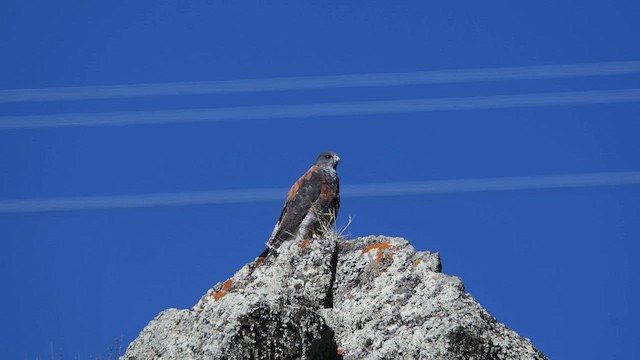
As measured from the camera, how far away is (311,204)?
33.0ft

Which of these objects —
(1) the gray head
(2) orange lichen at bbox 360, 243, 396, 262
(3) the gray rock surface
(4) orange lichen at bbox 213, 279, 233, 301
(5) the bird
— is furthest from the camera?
(1) the gray head

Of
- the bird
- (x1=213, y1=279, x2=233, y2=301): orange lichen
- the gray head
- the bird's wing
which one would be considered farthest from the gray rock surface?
the gray head

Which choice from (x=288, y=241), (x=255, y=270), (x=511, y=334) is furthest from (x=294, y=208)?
(x=511, y=334)

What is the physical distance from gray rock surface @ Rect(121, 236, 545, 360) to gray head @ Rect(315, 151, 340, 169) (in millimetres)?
3028

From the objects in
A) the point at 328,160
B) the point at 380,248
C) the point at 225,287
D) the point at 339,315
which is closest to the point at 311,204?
the point at 328,160

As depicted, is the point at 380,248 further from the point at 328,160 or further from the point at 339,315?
the point at 328,160

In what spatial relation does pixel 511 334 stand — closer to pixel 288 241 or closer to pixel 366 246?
pixel 366 246

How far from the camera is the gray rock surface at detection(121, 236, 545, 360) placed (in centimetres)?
543

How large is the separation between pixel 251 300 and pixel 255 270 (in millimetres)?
2316

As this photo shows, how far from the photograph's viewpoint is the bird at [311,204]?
31.7 ft

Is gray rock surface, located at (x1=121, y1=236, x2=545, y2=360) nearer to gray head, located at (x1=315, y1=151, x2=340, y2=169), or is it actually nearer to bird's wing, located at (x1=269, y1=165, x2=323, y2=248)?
bird's wing, located at (x1=269, y1=165, x2=323, y2=248)

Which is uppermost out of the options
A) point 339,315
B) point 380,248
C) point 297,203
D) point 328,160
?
point 328,160

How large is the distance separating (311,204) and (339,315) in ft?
11.0

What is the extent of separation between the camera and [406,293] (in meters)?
6.67
